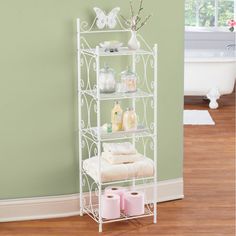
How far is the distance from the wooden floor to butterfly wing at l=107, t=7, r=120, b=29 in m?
1.26

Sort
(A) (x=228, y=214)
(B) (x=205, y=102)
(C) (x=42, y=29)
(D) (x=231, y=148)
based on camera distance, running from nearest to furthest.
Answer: (C) (x=42, y=29) < (A) (x=228, y=214) < (D) (x=231, y=148) < (B) (x=205, y=102)

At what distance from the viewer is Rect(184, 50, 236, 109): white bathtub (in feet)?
25.5

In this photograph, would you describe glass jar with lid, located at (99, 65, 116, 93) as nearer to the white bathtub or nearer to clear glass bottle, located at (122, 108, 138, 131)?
clear glass bottle, located at (122, 108, 138, 131)

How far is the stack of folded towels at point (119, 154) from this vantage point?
13.9 feet

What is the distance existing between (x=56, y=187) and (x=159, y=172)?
752 millimetres

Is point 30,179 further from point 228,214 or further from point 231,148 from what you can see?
point 231,148

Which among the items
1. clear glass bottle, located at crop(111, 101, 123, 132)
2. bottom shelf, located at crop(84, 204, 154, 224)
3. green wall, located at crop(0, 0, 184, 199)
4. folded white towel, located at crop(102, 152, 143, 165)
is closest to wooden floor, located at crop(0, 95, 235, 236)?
bottom shelf, located at crop(84, 204, 154, 224)

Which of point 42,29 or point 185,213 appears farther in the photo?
point 185,213

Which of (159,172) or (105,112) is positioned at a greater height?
(105,112)

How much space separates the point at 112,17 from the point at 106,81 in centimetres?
46

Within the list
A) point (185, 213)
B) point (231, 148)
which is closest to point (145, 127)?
point (185, 213)

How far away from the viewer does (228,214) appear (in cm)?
454

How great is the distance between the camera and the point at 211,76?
781 centimetres

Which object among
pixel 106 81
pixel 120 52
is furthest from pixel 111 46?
pixel 106 81
